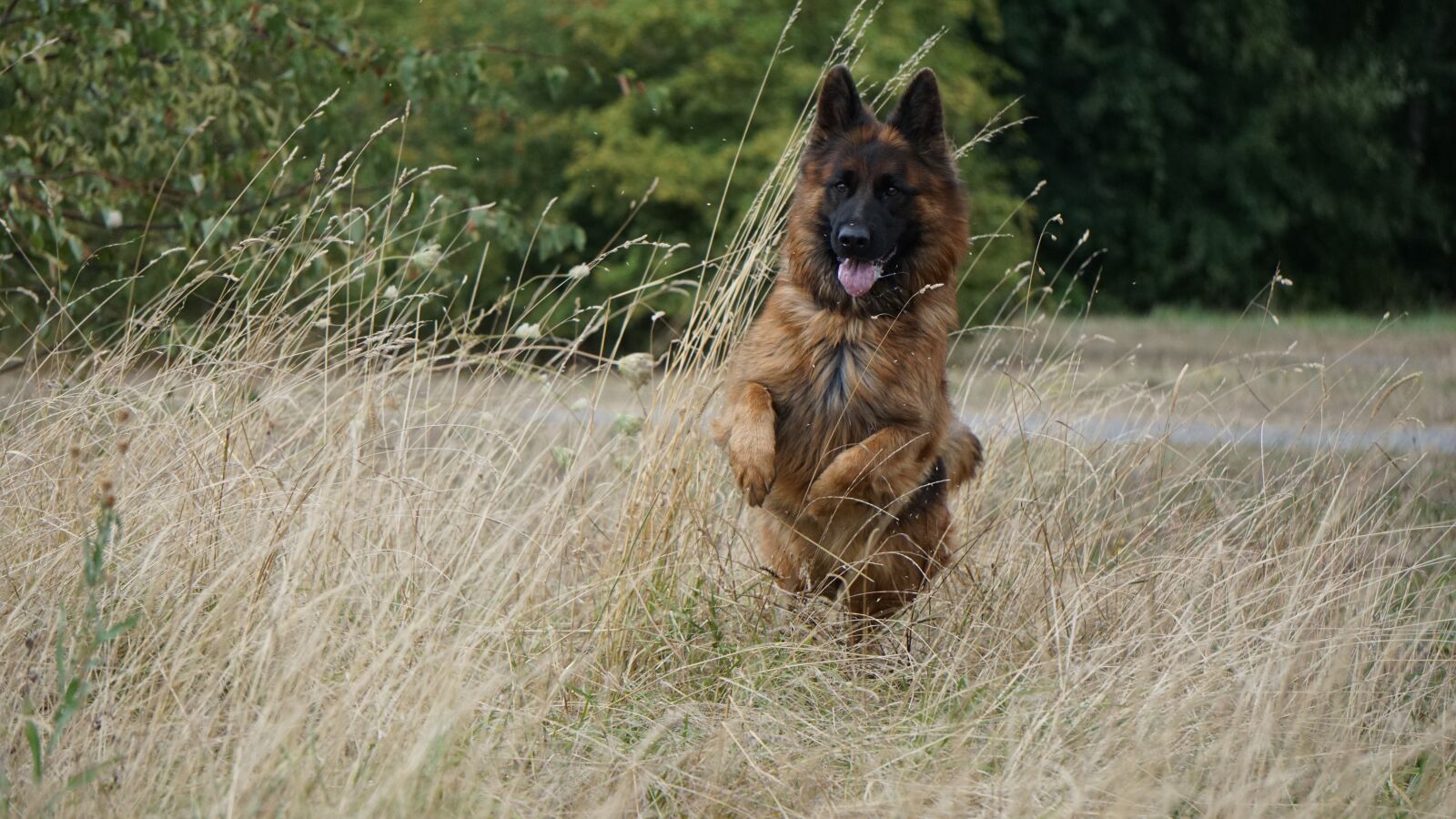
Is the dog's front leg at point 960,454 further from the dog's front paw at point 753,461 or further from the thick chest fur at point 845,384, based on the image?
the dog's front paw at point 753,461

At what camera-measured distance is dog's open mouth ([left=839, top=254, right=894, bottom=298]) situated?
4.39 metres

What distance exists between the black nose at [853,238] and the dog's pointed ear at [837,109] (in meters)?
0.50

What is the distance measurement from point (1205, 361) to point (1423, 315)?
909cm

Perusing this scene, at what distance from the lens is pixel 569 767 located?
A: 3.40m

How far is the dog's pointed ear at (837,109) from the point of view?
457 centimetres

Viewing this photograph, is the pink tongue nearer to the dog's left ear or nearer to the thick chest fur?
the thick chest fur

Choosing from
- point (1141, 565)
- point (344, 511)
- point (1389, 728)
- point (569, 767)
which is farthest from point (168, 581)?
point (1389, 728)

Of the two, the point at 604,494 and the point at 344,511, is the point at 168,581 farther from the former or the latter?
the point at 604,494

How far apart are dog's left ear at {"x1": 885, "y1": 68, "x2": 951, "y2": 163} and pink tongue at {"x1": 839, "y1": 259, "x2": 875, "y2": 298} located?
0.47 m

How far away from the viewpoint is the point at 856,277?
4402 mm

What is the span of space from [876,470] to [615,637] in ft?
2.86

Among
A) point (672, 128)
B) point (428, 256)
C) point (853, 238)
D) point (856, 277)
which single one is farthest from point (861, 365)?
point (672, 128)

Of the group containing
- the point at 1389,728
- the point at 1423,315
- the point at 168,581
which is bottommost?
the point at 1423,315

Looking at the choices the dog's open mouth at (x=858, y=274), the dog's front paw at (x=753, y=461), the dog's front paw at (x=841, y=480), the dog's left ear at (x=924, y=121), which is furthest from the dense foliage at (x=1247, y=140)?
the dog's front paw at (x=753, y=461)
